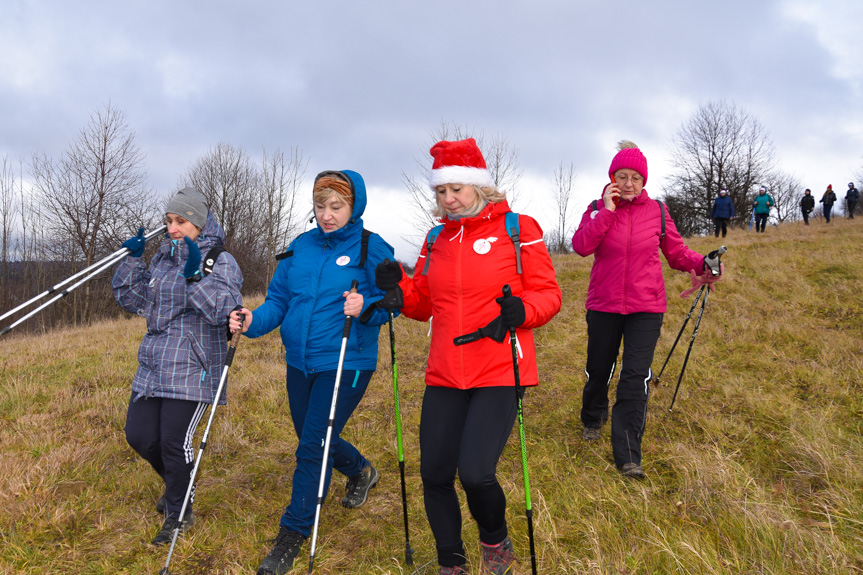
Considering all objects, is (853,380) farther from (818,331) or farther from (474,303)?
(474,303)

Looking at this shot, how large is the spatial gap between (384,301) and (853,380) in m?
5.96

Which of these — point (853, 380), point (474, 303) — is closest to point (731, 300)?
point (853, 380)

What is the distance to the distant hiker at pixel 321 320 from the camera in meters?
3.09

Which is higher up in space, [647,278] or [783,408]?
[647,278]

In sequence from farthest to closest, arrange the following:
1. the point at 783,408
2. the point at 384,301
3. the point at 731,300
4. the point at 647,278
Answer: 1. the point at 731,300
2. the point at 783,408
3. the point at 647,278
4. the point at 384,301

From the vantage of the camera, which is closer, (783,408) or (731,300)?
(783,408)

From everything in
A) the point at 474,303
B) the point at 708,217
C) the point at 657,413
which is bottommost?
the point at 657,413

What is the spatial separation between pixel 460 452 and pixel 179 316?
2.13m

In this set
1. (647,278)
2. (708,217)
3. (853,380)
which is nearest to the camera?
(647,278)

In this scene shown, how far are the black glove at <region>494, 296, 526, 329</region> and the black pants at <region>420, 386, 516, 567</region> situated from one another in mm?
419

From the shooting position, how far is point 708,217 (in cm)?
3494

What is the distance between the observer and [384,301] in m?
2.95

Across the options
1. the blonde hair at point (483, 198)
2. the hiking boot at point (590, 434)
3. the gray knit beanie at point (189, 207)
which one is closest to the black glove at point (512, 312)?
the blonde hair at point (483, 198)

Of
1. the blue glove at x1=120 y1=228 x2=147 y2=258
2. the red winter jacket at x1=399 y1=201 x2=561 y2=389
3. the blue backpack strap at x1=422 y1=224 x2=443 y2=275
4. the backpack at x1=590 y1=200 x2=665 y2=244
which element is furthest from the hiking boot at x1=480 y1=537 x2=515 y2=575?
the blue glove at x1=120 y1=228 x2=147 y2=258
